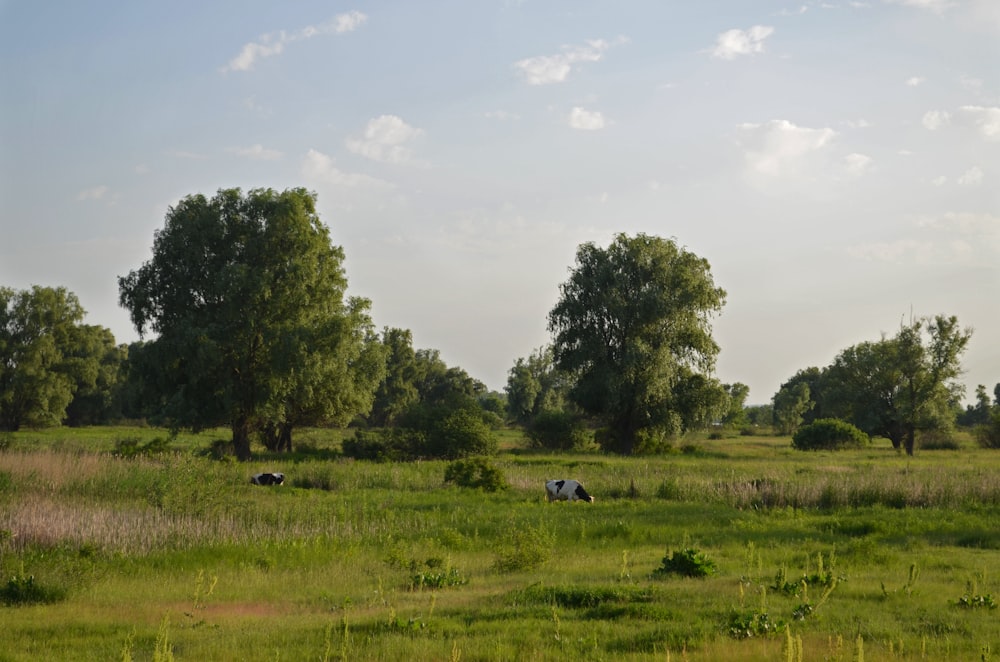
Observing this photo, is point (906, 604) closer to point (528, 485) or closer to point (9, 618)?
point (9, 618)

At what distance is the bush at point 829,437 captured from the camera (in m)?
61.1

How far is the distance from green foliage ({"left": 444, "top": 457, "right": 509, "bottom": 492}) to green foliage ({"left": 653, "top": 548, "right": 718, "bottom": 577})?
14.3 metres

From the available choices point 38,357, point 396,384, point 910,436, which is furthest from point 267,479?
point 396,384

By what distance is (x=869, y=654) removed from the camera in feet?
28.3

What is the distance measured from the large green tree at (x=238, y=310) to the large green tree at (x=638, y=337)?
735 inches

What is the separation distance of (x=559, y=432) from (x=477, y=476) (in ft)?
101

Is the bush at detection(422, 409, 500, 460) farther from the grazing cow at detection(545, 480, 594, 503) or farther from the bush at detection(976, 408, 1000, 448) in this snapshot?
the bush at detection(976, 408, 1000, 448)

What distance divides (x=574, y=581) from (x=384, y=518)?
8624 mm

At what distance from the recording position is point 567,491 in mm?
26016

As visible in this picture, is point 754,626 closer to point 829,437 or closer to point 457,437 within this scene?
point 457,437

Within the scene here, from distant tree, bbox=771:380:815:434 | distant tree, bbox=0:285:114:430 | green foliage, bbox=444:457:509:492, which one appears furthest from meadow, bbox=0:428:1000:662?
distant tree, bbox=771:380:815:434

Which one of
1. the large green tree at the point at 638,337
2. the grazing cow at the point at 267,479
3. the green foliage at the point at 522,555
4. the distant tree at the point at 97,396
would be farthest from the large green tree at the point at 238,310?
the distant tree at the point at 97,396

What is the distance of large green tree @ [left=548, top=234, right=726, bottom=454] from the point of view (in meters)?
53.3

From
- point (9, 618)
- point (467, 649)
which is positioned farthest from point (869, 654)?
point (9, 618)
